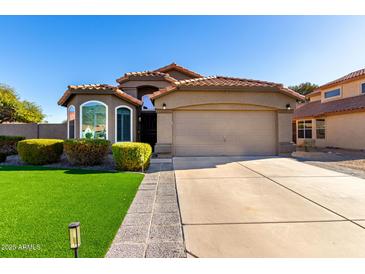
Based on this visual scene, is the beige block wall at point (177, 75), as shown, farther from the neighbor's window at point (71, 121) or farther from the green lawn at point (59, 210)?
the green lawn at point (59, 210)

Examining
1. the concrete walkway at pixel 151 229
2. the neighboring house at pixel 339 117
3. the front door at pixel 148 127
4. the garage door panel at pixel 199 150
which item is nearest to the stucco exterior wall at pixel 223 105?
the garage door panel at pixel 199 150

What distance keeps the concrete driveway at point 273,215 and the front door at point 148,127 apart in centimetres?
771

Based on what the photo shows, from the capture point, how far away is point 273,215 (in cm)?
367

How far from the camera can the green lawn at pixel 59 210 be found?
2.67 meters

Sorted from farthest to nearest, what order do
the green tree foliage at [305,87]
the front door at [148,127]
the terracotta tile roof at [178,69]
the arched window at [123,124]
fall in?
the green tree foliage at [305,87], the terracotta tile roof at [178,69], the front door at [148,127], the arched window at [123,124]

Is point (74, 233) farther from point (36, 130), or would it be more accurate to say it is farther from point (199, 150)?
point (36, 130)

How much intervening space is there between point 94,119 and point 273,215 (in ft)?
36.2

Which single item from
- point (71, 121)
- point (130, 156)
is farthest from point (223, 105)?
point (71, 121)

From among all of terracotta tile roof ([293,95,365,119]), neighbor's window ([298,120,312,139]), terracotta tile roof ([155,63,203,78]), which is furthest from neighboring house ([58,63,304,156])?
neighbor's window ([298,120,312,139])

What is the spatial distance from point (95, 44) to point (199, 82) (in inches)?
284

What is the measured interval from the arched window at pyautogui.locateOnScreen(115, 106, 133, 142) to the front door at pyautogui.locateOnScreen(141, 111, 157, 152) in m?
1.67

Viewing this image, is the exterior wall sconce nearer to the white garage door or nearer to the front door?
the white garage door
